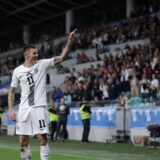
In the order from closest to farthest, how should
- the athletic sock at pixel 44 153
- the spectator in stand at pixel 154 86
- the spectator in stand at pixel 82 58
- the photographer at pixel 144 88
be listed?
the athletic sock at pixel 44 153 → the spectator in stand at pixel 154 86 → the photographer at pixel 144 88 → the spectator in stand at pixel 82 58

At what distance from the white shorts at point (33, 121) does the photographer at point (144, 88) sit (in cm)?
1323

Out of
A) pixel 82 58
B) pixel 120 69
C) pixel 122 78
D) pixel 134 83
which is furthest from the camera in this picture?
pixel 82 58

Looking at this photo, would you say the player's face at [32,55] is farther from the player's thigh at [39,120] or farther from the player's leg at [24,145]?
the player's leg at [24,145]

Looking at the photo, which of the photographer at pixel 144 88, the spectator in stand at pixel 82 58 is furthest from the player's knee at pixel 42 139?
the spectator in stand at pixel 82 58

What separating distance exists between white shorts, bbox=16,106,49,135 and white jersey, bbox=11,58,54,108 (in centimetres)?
11

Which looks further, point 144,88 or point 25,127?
point 144,88

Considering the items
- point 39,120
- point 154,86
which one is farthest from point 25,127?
point 154,86

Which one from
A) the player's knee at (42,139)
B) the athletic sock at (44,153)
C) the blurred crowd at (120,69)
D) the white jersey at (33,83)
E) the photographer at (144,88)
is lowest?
the athletic sock at (44,153)

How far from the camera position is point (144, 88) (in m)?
23.5

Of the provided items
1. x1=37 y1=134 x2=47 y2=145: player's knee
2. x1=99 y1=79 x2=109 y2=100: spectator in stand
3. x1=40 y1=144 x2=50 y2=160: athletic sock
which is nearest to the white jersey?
x1=37 y1=134 x2=47 y2=145: player's knee

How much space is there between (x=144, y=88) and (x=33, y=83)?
45.1ft

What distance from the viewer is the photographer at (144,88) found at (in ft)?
76.2

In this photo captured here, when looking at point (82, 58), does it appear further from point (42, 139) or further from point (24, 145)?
point (42, 139)

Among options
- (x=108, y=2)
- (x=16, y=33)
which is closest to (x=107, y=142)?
(x=108, y=2)
